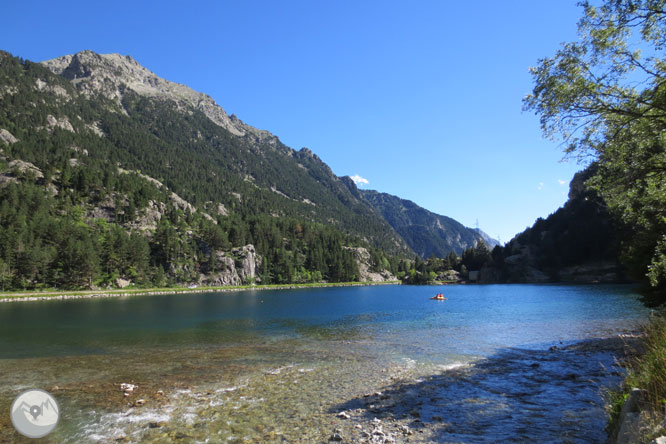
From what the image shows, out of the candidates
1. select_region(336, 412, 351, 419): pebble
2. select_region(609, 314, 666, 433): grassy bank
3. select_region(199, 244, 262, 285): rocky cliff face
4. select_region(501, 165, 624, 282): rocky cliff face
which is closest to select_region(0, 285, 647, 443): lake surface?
select_region(336, 412, 351, 419): pebble

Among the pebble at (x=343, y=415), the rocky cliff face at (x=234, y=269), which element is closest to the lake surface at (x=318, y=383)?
the pebble at (x=343, y=415)

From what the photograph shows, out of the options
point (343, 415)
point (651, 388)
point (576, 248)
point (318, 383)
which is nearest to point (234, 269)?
point (576, 248)

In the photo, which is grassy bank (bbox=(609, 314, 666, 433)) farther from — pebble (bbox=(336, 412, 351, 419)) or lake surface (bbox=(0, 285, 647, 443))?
pebble (bbox=(336, 412, 351, 419))

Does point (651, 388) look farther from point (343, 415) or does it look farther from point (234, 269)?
point (234, 269)

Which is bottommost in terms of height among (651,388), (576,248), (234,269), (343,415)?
(343,415)

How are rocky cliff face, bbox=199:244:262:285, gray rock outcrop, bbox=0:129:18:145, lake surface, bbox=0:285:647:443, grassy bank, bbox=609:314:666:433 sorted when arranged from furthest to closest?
gray rock outcrop, bbox=0:129:18:145 < rocky cliff face, bbox=199:244:262:285 < lake surface, bbox=0:285:647:443 < grassy bank, bbox=609:314:666:433

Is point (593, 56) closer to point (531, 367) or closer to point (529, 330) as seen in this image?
point (531, 367)

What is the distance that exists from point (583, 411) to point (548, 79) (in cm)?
1338

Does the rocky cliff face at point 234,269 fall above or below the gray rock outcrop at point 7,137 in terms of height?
below

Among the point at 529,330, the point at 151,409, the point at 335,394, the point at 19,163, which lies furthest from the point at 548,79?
the point at 19,163

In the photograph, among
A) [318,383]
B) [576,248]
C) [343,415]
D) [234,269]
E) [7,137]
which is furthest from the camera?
[7,137]

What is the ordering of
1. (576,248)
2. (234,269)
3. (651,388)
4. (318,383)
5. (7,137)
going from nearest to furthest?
(651,388) < (318,383) < (576,248) < (234,269) < (7,137)

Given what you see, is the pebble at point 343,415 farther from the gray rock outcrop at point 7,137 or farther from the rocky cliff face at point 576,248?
the gray rock outcrop at point 7,137

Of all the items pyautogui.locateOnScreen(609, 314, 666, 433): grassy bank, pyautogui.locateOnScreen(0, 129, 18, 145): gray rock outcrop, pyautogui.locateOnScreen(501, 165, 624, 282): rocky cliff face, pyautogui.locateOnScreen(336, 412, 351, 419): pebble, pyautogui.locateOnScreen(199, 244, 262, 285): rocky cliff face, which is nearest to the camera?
pyautogui.locateOnScreen(609, 314, 666, 433): grassy bank
